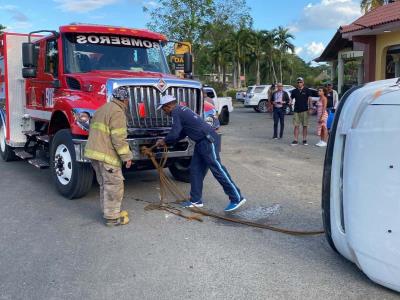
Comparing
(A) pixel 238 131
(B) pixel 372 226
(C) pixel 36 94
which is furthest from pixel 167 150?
(A) pixel 238 131

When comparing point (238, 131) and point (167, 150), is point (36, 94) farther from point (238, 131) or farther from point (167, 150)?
point (238, 131)

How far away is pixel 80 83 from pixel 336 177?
4.13 meters

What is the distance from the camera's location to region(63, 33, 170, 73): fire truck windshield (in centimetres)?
749

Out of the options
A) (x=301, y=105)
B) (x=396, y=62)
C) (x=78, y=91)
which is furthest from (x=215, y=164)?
(x=396, y=62)

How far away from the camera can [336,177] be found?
421 centimetres

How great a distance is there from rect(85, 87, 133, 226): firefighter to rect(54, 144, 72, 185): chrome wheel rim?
1.19m

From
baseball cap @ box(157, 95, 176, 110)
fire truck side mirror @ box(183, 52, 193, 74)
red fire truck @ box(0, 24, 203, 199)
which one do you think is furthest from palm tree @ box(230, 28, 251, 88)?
baseball cap @ box(157, 95, 176, 110)

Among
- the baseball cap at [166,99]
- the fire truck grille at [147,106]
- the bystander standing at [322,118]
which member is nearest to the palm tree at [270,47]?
the bystander standing at [322,118]

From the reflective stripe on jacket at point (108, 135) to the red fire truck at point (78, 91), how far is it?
707 millimetres

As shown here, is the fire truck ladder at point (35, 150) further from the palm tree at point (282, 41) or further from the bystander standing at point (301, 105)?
the palm tree at point (282, 41)

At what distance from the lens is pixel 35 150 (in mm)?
9219

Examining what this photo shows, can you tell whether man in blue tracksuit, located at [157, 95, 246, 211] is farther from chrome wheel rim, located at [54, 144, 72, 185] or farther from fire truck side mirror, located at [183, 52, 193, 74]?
fire truck side mirror, located at [183, 52, 193, 74]

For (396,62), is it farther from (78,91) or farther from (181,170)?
(78,91)

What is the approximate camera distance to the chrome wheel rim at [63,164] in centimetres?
696
